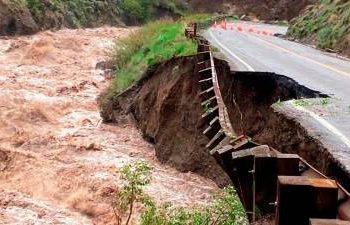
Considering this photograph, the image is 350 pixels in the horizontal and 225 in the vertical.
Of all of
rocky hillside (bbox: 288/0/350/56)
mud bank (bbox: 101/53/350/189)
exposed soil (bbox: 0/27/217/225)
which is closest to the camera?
mud bank (bbox: 101/53/350/189)

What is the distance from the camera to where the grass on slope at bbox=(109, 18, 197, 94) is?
61.7ft

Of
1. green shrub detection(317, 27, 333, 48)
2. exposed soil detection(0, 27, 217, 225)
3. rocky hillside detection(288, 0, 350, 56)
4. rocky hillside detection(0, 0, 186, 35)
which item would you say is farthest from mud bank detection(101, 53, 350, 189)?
rocky hillside detection(0, 0, 186, 35)

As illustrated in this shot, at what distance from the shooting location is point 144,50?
76.4 ft

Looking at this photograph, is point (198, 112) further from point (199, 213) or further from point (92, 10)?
point (92, 10)

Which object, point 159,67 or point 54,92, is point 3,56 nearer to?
point 54,92

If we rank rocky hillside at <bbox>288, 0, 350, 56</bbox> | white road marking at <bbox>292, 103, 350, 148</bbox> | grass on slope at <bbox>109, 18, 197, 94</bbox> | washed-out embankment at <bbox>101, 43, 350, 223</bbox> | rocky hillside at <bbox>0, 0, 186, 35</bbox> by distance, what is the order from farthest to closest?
rocky hillside at <bbox>0, 0, 186, 35</bbox> < rocky hillside at <bbox>288, 0, 350, 56</bbox> < grass on slope at <bbox>109, 18, 197, 94</bbox> < washed-out embankment at <bbox>101, 43, 350, 223</bbox> < white road marking at <bbox>292, 103, 350, 148</bbox>

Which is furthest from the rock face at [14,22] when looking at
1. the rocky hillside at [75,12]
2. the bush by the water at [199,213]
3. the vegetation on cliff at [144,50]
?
the bush by the water at [199,213]

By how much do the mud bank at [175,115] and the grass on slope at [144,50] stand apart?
78 cm

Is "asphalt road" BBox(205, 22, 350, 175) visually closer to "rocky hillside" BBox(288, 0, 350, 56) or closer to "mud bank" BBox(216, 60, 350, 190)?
"mud bank" BBox(216, 60, 350, 190)

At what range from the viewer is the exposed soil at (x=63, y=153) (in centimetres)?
1310

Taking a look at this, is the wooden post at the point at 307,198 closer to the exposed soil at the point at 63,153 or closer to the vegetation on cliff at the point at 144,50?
the exposed soil at the point at 63,153

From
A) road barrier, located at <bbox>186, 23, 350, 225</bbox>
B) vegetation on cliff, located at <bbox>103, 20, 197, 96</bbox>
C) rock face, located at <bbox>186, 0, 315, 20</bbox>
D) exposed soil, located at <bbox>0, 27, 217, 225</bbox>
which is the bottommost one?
Result: exposed soil, located at <bbox>0, 27, 217, 225</bbox>

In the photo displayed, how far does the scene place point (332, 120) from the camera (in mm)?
8391

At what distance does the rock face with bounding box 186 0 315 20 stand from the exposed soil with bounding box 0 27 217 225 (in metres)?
33.7
